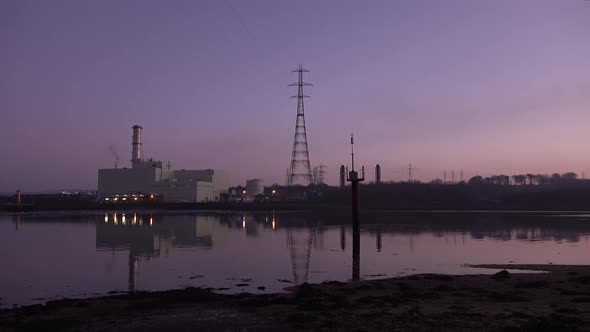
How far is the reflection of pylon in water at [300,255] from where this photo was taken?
2018 centimetres

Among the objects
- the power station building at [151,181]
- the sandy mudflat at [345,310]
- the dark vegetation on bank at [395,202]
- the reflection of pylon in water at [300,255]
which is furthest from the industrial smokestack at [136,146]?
the sandy mudflat at [345,310]

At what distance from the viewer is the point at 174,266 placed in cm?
2258

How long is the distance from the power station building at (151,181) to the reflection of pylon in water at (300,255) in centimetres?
9244

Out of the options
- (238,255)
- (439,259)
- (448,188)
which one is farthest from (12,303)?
(448,188)

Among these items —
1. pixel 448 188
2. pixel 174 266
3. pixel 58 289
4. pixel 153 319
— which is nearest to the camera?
pixel 153 319

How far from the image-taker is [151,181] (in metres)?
127

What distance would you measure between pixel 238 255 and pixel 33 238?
1942 cm

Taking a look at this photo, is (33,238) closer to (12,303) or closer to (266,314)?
(12,303)

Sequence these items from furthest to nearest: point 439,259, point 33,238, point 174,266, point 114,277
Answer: point 33,238
point 439,259
point 174,266
point 114,277

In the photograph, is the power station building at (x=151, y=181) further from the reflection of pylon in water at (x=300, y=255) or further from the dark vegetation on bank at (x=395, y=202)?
the reflection of pylon in water at (x=300, y=255)

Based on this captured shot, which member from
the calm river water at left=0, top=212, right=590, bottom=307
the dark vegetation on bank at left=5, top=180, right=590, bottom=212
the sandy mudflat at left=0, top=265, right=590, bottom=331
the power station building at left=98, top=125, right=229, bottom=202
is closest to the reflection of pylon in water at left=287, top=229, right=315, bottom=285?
the calm river water at left=0, top=212, right=590, bottom=307

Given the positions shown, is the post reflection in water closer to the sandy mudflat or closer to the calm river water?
the calm river water

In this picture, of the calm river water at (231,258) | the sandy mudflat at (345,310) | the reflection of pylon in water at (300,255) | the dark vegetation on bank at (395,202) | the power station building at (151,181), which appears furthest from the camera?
the power station building at (151,181)

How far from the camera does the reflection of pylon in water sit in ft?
66.2
